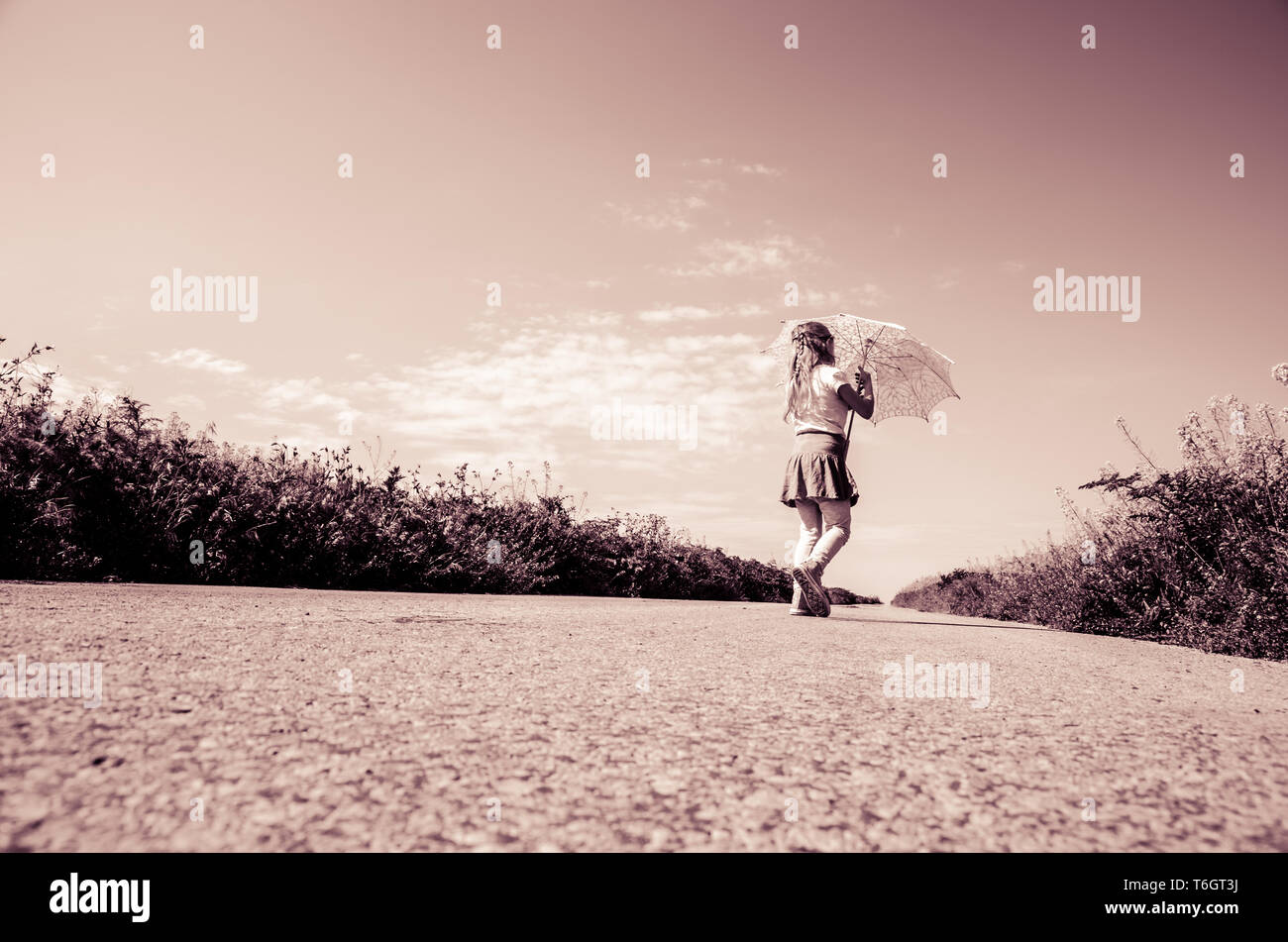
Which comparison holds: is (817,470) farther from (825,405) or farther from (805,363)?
(805,363)

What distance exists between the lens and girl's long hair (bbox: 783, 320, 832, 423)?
277 inches

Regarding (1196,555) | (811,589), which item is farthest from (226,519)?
(1196,555)

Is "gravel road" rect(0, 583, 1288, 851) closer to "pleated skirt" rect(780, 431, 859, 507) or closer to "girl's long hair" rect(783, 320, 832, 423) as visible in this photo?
"pleated skirt" rect(780, 431, 859, 507)

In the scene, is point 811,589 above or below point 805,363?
below

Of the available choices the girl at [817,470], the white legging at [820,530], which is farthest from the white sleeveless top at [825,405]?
the white legging at [820,530]

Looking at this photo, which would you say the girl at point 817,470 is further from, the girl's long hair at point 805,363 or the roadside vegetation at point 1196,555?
the roadside vegetation at point 1196,555

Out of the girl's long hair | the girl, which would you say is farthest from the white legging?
the girl's long hair

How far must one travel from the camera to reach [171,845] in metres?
1.31

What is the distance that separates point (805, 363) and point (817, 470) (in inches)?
48.5

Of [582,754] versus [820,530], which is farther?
[820,530]

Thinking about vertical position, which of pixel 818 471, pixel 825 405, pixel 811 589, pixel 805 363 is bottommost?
pixel 811 589

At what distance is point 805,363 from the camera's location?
7.17 m
